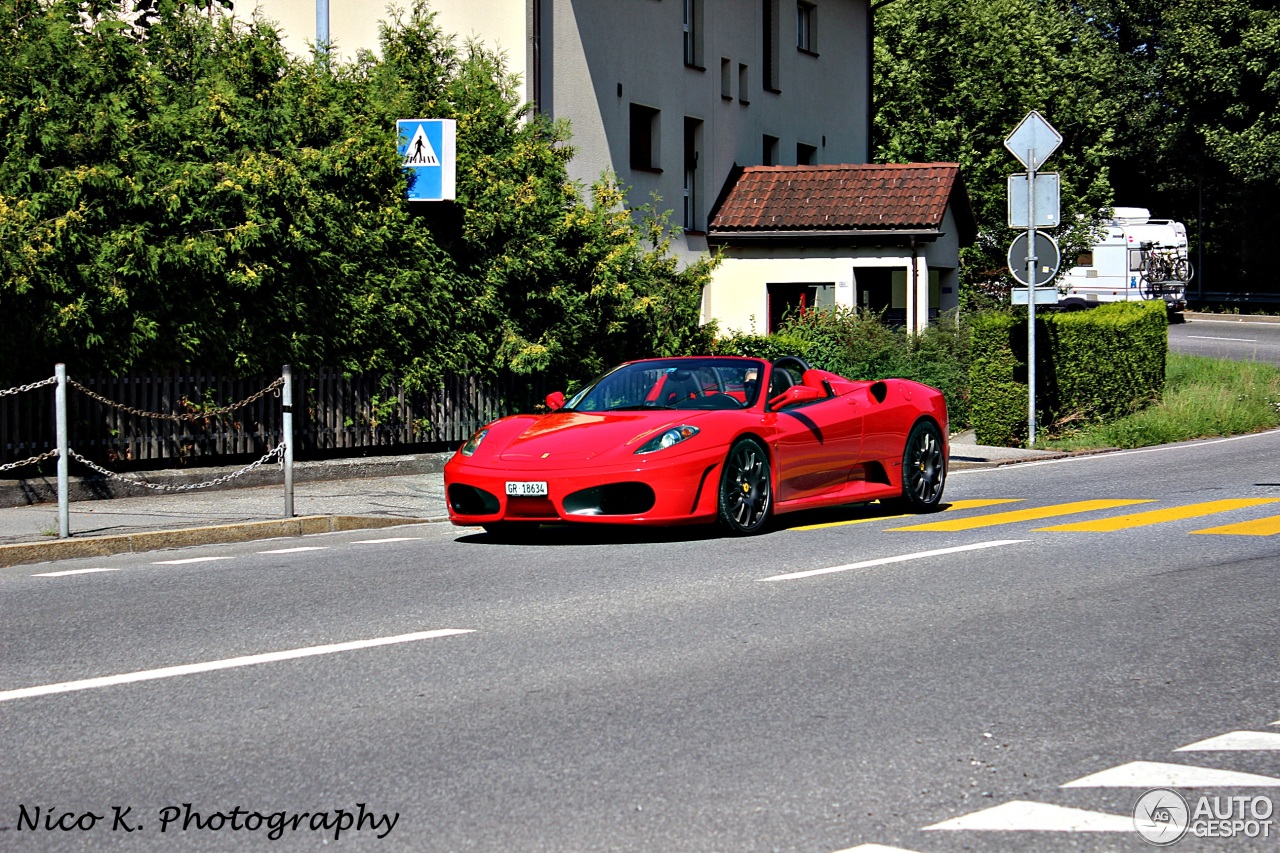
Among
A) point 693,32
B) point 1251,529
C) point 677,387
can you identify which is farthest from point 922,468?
point 693,32

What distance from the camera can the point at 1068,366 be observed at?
23859 mm

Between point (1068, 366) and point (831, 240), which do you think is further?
point (831, 240)

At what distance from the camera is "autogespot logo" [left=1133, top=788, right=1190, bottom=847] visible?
14.9 feet

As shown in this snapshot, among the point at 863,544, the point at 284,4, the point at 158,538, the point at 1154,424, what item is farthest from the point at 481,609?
the point at 284,4

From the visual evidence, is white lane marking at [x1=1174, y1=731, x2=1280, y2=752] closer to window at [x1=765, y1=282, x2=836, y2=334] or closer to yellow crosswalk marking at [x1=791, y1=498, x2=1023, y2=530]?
yellow crosswalk marking at [x1=791, y1=498, x2=1023, y2=530]

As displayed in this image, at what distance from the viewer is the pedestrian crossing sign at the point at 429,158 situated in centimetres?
1806

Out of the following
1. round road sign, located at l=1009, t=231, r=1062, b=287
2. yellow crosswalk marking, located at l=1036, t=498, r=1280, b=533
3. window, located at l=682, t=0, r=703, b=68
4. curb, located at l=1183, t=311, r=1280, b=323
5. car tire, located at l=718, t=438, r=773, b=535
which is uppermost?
window, located at l=682, t=0, r=703, b=68

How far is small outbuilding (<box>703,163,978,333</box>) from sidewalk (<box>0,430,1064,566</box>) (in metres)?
15.7

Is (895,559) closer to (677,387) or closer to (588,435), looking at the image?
(588,435)

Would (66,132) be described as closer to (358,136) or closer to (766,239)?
(358,136)

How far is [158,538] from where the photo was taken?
39.6ft

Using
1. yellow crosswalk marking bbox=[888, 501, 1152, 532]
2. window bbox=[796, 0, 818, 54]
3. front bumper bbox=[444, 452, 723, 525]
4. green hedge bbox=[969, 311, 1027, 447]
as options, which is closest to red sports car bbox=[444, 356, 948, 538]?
front bumper bbox=[444, 452, 723, 525]

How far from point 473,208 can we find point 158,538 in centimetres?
761

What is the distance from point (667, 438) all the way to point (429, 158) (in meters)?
7.77
